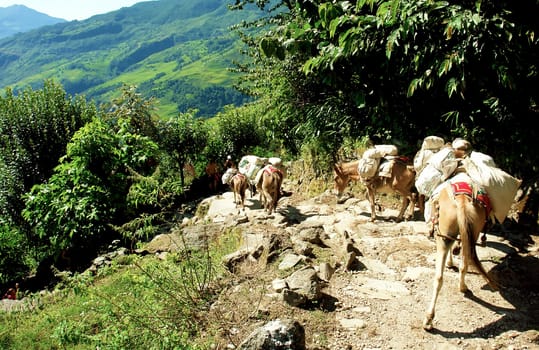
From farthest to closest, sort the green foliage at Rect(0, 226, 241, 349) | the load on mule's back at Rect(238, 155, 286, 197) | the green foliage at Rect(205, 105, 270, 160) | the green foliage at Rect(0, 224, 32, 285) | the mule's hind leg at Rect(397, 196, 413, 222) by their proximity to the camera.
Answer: the green foliage at Rect(205, 105, 270, 160)
the green foliage at Rect(0, 224, 32, 285)
the load on mule's back at Rect(238, 155, 286, 197)
the mule's hind leg at Rect(397, 196, 413, 222)
the green foliage at Rect(0, 226, 241, 349)

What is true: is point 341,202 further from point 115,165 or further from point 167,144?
point 167,144

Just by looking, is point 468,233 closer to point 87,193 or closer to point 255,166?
point 255,166

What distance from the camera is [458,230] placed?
506 cm

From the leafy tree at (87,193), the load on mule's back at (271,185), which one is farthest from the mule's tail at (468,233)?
the leafy tree at (87,193)

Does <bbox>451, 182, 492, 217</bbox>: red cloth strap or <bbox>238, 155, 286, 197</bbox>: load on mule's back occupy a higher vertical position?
<bbox>451, 182, 492, 217</bbox>: red cloth strap

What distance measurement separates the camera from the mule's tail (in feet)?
15.6

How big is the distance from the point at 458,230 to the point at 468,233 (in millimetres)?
235

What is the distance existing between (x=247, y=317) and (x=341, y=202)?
6.48 meters

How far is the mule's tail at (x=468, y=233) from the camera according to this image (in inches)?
188

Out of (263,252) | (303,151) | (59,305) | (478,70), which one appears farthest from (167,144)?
(478,70)

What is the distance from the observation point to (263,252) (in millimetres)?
6555

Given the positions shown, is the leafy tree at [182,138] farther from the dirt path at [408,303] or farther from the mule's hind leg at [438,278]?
the mule's hind leg at [438,278]

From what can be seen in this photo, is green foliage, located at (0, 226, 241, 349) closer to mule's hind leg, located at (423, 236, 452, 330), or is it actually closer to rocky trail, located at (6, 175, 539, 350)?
rocky trail, located at (6, 175, 539, 350)

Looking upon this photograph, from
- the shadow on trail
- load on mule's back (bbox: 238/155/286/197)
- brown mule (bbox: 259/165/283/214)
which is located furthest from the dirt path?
load on mule's back (bbox: 238/155/286/197)
